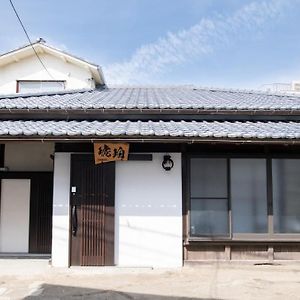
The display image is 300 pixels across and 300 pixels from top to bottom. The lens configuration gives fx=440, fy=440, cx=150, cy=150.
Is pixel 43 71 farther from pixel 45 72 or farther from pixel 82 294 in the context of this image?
pixel 82 294

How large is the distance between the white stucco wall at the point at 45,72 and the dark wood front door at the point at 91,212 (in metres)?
7.03

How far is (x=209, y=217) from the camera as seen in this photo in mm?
9398

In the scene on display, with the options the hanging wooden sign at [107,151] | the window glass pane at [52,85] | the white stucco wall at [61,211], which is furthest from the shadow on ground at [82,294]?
the window glass pane at [52,85]

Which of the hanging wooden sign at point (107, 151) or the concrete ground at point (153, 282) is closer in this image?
the concrete ground at point (153, 282)

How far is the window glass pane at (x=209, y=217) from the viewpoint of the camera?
9344 mm

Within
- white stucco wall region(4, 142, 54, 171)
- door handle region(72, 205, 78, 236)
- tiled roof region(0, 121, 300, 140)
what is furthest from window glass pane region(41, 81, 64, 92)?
door handle region(72, 205, 78, 236)

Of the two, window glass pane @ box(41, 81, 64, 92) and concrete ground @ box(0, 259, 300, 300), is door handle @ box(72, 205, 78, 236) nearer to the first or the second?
concrete ground @ box(0, 259, 300, 300)

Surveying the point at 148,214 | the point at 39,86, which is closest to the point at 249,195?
the point at 148,214

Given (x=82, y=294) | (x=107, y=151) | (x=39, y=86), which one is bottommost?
(x=82, y=294)

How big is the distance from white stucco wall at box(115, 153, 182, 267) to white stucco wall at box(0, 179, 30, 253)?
3174 millimetres

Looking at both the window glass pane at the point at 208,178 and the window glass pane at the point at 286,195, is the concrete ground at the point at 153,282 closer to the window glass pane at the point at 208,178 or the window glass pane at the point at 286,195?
the window glass pane at the point at 286,195

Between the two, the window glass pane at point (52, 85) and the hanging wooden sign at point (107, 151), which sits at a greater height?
the window glass pane at point (52, 85)

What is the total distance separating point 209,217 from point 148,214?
4.28 feet

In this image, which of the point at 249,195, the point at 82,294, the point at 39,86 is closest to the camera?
the point at 82,294
